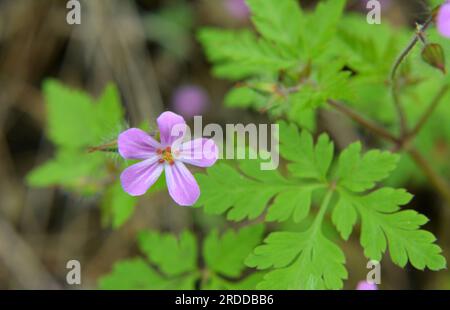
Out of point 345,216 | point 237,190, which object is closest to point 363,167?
point 345,216

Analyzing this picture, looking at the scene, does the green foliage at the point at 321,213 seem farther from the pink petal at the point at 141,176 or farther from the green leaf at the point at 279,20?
the green leaf at the point at 279,20

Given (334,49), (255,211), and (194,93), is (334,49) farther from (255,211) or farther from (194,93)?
(194,93)

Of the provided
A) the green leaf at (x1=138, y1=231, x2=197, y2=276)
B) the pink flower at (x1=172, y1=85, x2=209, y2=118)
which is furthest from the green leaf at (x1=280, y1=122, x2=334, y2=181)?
the pink flower at (x1=172, y1=85, x2=209, y2=118)

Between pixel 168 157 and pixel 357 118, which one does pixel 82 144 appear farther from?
pixel 357 118

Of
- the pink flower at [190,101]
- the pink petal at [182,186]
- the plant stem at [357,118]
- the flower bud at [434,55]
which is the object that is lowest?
the pink petal at [182,186]

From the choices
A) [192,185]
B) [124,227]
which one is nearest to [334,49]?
[192,185]

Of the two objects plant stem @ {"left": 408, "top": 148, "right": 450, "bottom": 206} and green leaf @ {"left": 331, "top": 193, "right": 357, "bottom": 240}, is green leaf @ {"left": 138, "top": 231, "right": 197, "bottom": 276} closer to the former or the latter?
green leaf @ {"left": 331, "top": 193, "right": 357, "bottom": 240}

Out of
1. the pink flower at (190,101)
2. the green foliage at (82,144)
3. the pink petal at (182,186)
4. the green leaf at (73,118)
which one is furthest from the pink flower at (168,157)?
the pink flower at (190,101)
